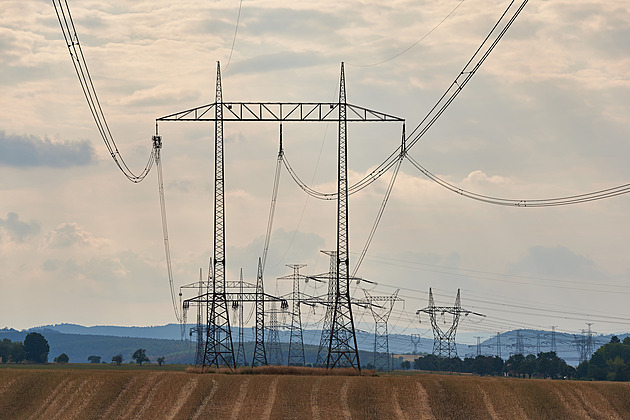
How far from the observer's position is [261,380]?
91.1 meters

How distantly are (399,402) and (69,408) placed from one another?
1212 inches

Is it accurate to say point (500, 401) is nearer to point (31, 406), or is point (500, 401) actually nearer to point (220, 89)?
point (31, 406)

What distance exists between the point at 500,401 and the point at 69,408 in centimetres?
4069

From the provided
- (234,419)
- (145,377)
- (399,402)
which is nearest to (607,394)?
(399,402)

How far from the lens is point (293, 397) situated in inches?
3290

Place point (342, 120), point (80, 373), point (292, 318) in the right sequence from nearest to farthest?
1. point (80, 373)
2. point (342, 120)
3. point (292, 318)

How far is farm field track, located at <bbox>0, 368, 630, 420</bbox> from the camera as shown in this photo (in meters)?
79.2

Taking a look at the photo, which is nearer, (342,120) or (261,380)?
(261,380)

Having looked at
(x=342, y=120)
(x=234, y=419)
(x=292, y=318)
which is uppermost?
(x=342, y=120)

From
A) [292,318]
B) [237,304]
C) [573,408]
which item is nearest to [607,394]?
[573,408]

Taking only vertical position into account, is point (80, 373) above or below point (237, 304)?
below

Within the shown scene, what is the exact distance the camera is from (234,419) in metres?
75.2

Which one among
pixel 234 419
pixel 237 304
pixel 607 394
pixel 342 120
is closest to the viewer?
pixel 234 419

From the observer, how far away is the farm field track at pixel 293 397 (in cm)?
7919
